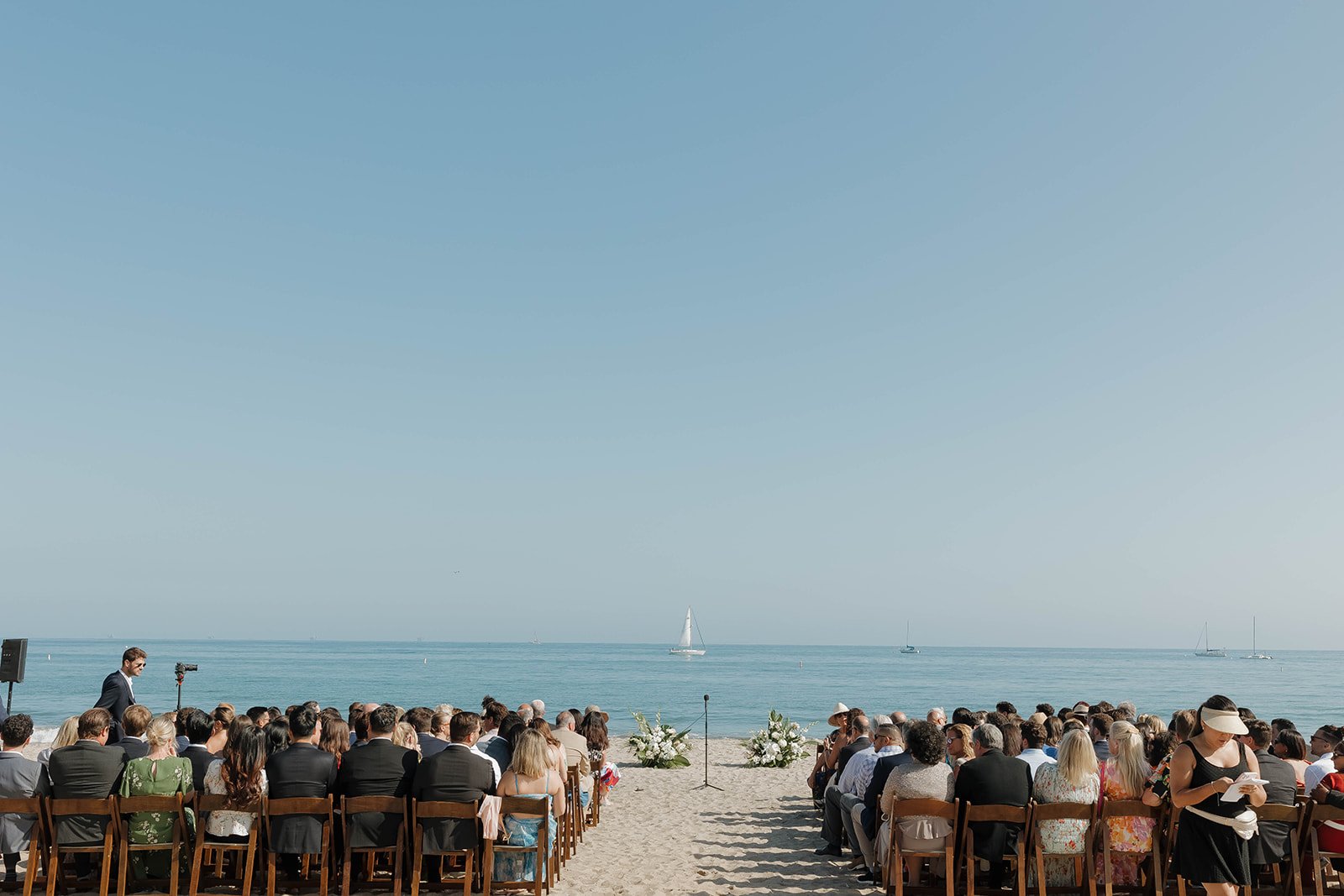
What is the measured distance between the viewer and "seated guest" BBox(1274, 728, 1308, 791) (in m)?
7.46

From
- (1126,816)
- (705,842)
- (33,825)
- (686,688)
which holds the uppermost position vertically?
(1126,816)

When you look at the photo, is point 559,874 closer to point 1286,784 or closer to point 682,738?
point 1286,784

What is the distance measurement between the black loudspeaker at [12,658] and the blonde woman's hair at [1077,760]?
1148 centimetres

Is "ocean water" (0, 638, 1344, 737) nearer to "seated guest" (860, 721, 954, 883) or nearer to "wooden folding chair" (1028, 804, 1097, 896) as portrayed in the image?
"seated guest" (860, 721, 954, 883)

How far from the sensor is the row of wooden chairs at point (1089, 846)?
6551mm

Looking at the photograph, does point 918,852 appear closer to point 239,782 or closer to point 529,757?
point 529,757

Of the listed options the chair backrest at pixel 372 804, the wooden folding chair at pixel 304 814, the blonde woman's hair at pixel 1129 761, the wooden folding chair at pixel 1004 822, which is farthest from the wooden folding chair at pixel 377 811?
the blonde woman's hair at pixel 1129 761

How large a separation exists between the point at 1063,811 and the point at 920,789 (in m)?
0.95

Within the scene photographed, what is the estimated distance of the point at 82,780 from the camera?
6.78 meters

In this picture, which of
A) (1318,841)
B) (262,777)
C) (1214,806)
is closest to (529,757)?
(262,777)

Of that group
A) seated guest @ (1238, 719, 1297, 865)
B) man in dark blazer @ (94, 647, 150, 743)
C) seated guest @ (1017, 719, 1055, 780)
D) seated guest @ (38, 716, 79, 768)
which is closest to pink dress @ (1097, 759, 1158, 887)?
seated guest @ (1238, 719, 1297, 865)

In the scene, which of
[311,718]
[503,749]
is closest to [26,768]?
[311,718]

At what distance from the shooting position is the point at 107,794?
269 inches

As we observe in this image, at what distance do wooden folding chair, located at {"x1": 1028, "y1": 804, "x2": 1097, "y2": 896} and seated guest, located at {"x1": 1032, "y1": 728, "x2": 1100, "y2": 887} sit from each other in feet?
0.11
